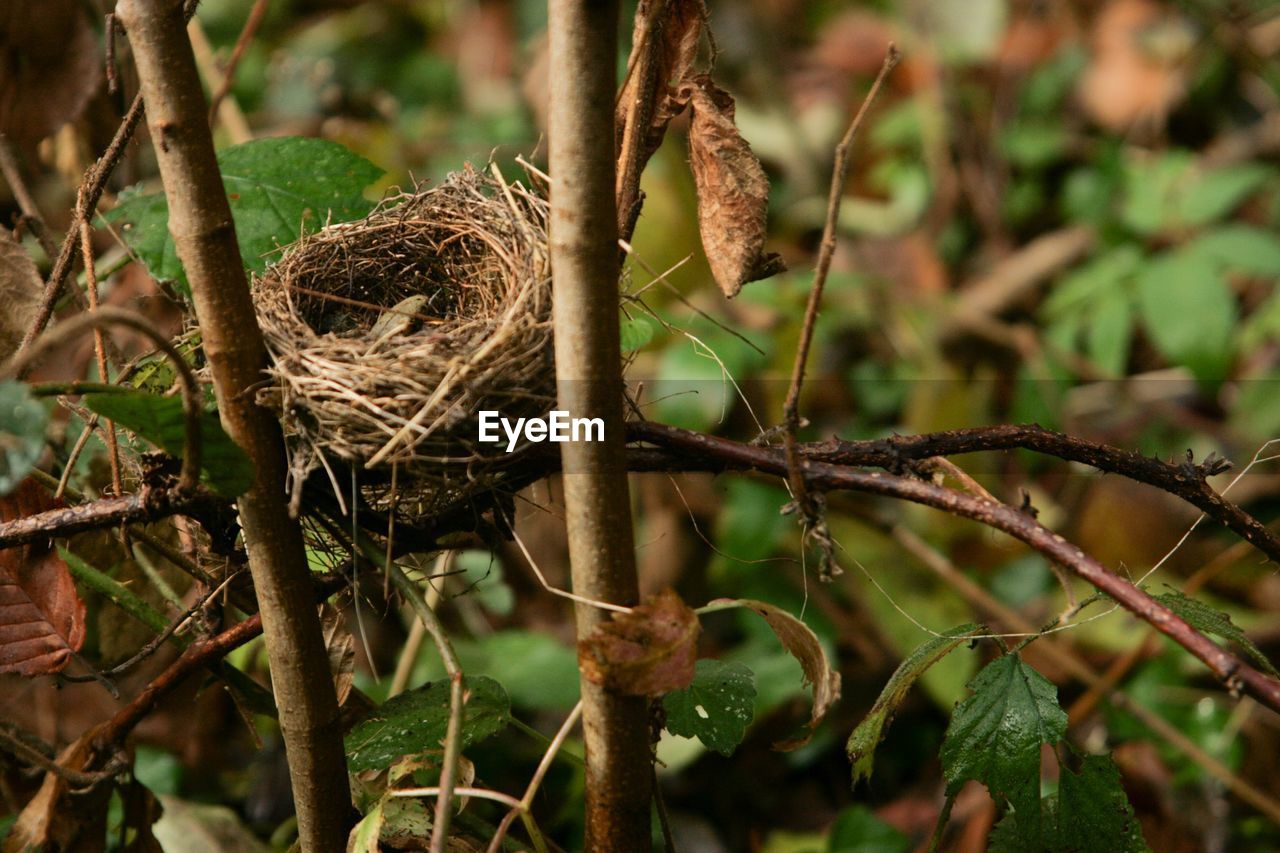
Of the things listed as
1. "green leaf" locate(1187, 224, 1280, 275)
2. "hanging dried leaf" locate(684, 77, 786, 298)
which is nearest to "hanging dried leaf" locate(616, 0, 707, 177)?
"hanging dried leaf" locate(684, 77, 786, 298)

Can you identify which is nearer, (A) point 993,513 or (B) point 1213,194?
(A) point 993,513

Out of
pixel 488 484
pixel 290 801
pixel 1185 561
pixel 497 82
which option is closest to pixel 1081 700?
pixel 1185 561

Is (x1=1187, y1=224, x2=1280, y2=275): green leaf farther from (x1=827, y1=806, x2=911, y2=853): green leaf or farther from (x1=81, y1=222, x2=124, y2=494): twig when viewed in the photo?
(x1=81, y1=222, x2=124, y2=494): twig

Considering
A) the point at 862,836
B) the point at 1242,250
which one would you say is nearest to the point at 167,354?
the point at 862,836

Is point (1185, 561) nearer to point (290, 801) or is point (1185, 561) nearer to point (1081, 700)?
point (1081, 700)

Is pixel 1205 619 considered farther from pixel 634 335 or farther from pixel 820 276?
pixel 634 335
